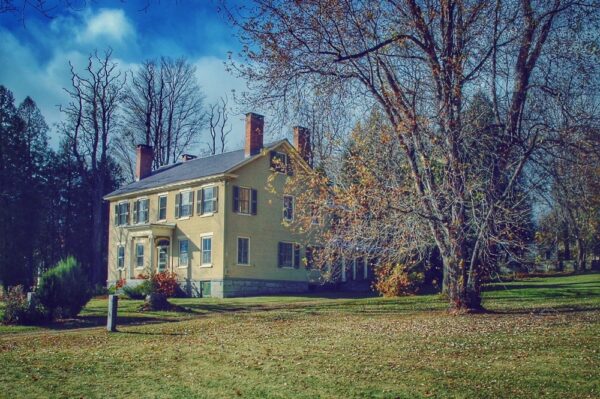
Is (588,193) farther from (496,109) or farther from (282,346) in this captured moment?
(282,346)

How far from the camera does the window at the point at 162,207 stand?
36.4 metres

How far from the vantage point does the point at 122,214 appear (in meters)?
39.7

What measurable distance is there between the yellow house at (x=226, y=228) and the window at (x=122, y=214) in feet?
6.64

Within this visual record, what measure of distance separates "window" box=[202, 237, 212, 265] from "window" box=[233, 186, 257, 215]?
2218mm

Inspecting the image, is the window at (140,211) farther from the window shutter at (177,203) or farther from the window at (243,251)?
the window at (243,251)

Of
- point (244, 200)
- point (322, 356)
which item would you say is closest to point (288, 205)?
point (244, 200)

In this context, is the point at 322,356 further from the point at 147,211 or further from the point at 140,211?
the point at 140,211

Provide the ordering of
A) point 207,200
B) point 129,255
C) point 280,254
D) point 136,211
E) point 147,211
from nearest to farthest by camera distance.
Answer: point 207,200 < point 280,254 < point 147,211 < point 129,255 < point 136,211

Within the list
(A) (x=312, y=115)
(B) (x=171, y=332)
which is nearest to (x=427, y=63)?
(A) (x=312, y=115)

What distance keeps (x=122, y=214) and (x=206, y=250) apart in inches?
365

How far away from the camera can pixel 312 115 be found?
16625mm

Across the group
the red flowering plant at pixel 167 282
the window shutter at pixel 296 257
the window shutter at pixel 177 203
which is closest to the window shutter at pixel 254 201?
the window shutter at pixel 296 257

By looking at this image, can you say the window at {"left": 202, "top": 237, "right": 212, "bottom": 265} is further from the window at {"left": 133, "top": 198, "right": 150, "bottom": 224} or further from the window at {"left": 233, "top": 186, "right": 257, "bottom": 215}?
the window at {"left": 133, "top": 198, "right": 150, "bottom": 224}

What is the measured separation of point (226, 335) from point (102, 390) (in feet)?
20.2
